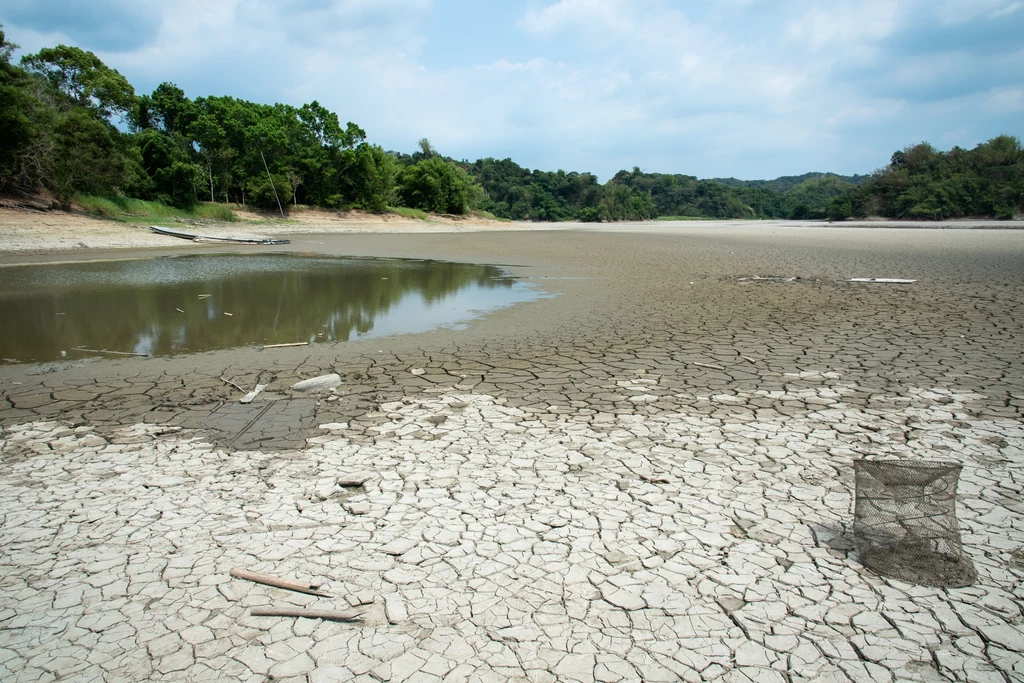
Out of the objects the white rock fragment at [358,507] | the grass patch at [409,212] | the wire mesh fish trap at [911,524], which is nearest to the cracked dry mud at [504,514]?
the white rock fragment at [358,507]

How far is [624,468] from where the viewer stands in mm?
4414

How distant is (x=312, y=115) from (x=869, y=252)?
1503 inches

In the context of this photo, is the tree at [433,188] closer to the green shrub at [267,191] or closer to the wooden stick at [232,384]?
the green shrub at [267,191]

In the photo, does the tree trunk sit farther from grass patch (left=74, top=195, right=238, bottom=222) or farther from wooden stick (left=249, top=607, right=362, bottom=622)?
wooden stick (left=249, top=607, right=362, bottom=622)

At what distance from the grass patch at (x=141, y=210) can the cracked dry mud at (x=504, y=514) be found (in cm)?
2309

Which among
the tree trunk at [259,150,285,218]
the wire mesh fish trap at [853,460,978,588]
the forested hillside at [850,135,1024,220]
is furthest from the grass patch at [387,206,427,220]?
the wire mesh fish trap at [853,460,978,588]

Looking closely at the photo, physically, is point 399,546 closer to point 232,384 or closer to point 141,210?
point 232,384

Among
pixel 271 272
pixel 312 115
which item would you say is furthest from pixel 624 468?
pixel 312 115

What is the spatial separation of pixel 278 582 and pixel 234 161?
138 ft

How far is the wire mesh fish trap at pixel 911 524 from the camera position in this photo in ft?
10.3

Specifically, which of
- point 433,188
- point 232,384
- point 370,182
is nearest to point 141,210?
point 370,182

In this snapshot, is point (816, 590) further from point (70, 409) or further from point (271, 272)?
point (271, 272)

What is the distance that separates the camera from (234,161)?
128 ft

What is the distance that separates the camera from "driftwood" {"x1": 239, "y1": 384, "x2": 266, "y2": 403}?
5941 millimetres
